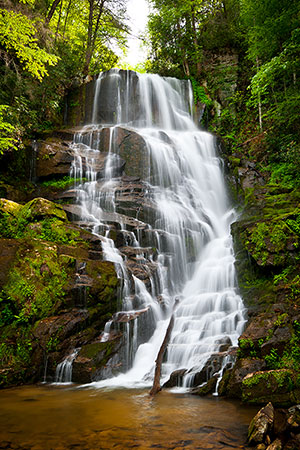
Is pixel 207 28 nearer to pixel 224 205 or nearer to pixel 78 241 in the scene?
pixel 224 205

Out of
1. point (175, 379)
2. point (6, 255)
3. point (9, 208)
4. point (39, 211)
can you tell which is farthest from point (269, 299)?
point (9, 208)

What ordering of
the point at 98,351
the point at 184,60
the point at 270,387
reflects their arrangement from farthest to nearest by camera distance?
the point at 184,60 → the point at 98,351 → the point at 270,387

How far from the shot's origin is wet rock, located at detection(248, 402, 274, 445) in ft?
10.6

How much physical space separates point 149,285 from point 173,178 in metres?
6.88

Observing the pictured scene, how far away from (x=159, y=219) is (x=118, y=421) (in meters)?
9.03

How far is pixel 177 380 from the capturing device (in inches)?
237

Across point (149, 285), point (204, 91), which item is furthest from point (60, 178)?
point (204, 91)

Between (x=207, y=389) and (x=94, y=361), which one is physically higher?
(x=94, y=361)

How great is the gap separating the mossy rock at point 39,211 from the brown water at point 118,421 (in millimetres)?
5367

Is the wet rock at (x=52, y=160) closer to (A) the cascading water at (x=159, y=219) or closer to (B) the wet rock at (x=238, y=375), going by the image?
(A) the cascading water at (x=159, y=219)

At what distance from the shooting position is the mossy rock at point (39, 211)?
380 inches

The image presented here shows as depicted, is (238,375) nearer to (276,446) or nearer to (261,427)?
(261,427)

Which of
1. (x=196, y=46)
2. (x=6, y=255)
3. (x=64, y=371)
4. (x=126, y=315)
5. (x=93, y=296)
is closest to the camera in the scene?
(x=64, y=371)

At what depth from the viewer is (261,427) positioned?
130 inches
